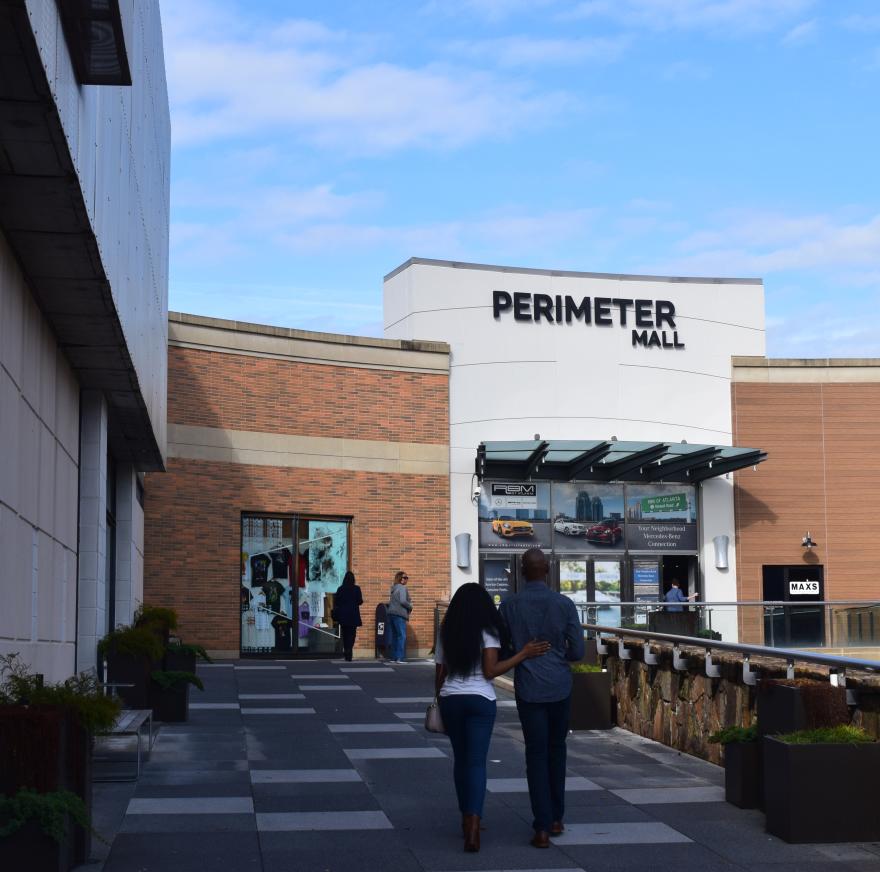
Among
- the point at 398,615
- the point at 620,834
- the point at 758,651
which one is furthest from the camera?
the point at 398,615

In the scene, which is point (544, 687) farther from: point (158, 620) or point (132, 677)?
point (158, 620)

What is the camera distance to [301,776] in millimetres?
11281

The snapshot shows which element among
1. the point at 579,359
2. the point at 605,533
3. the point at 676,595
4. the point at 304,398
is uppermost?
the point at 579,359

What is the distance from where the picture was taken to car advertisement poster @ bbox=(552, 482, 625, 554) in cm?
3334

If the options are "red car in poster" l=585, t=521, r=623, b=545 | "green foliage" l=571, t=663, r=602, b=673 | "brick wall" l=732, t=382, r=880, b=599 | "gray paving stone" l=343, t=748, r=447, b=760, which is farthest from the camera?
"brick wall" l=732, t=382, r=880, b=599

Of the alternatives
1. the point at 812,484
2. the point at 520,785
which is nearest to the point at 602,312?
the point at 812,484

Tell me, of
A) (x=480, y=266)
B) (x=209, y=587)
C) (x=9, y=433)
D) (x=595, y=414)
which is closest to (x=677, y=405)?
(x=595, y=414)

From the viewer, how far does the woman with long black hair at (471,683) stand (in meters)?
8.23

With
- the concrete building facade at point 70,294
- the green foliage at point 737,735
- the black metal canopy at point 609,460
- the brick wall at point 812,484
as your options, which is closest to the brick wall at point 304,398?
the black metal canopy at point 609,460

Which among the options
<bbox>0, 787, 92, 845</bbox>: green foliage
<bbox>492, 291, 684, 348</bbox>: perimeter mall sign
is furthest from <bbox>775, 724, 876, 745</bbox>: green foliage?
<bbox>492, 291, 684, 348</bbox>: perimeter mall sign

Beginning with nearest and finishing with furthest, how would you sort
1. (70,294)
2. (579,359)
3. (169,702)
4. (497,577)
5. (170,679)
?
(70,294) < (170,679) < (169,702) < (497,577) < (579,359)

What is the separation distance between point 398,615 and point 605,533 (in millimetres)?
7405

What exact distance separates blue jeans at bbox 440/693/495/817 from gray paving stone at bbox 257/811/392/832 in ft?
3.21

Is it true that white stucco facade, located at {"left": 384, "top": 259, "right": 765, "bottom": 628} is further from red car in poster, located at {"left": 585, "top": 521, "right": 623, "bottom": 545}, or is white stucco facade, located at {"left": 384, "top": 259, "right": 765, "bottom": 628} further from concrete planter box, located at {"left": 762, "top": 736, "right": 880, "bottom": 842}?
concrete planter box, located at {"left": 762, "top": 736, "right": 880, "bottom": 842}
